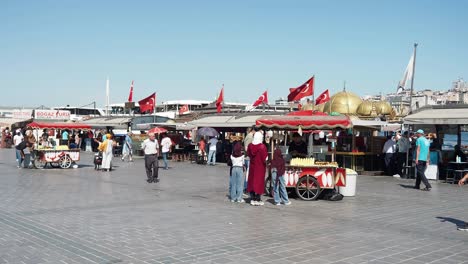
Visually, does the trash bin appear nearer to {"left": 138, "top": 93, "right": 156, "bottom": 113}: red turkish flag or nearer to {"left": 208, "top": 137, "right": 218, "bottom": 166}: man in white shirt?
{"left": 208, "top": 137, "right": 218, "bottom": 166}: man in white shirt

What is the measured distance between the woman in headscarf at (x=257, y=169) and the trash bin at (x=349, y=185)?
2859mm

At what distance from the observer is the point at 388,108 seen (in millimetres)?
62094

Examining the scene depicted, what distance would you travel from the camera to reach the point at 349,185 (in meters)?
14.0

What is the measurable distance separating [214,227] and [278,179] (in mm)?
3528

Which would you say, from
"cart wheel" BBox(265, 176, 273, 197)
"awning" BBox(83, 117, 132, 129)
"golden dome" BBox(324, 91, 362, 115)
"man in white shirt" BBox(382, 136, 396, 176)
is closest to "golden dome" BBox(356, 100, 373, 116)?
"golden dome" BBox(324, 91, 362, 115)

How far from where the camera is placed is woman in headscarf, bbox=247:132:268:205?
1224 centimetres

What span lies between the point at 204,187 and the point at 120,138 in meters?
25.4

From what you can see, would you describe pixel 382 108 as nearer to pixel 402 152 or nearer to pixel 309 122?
pixel 402 152

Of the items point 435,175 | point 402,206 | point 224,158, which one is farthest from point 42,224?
point 224,158

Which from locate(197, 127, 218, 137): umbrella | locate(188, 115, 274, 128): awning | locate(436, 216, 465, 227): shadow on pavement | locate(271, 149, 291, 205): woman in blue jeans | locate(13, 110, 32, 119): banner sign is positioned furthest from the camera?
locate(13, 110, 32, 119): banner sign

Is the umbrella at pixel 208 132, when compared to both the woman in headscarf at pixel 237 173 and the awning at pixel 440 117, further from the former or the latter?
the woman in headscarf at pixel 237 173

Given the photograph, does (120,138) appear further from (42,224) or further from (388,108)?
(388,108)

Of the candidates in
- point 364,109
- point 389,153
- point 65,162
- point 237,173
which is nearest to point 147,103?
point 65,162

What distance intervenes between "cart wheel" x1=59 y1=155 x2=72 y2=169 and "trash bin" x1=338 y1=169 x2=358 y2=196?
14.1 metres
